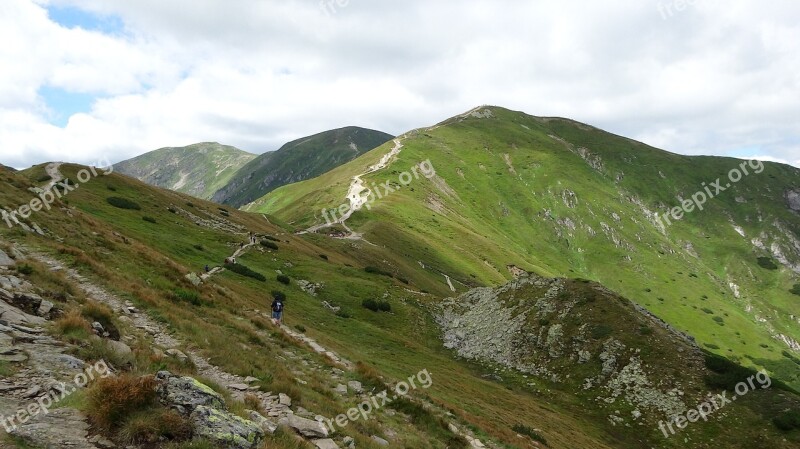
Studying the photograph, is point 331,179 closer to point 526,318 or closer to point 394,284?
point 394,284

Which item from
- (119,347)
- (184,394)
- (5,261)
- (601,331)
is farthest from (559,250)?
(184,394)

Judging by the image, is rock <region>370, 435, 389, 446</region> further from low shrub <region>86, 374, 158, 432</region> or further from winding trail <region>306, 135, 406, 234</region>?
winding trail <region>306, 135, 406, 234</region>

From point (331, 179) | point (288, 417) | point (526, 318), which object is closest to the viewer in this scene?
point (288, 417)

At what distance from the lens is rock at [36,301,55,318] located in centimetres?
1407

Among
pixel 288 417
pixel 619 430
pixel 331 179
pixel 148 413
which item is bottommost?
pixel 619 430

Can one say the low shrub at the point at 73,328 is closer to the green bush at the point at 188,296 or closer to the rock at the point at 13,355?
the rock at the point at 13,355

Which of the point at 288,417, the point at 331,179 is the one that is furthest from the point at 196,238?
the point at 331,179

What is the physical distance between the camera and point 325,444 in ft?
42.6

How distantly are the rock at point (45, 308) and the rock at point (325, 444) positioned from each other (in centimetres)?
999

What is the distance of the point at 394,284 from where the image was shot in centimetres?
6450

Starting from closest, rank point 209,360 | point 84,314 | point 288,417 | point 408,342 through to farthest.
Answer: point 288,417 → point 84,314 → point 209,360 → point 408,342

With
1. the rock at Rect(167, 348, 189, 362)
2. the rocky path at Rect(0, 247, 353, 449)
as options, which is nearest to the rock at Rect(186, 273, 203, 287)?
the rocky path at Rect(0, 247, 353, 449)

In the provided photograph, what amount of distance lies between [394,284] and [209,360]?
48499 mm

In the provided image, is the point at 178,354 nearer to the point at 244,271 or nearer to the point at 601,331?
the point at 244,271
